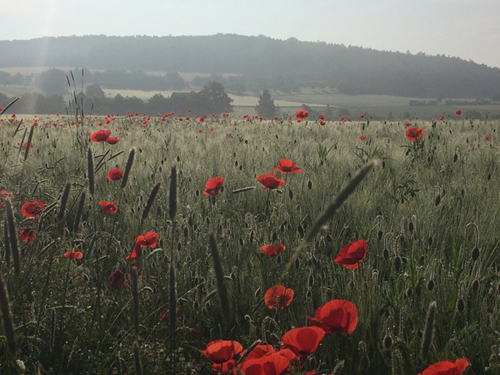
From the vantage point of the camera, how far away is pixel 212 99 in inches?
1960

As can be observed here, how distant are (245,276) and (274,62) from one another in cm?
13353

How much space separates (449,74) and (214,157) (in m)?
108

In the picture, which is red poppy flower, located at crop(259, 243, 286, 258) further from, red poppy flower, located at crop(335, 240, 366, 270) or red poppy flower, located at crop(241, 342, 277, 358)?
red poppy flower, located at crop(241, 342, 277, 358)

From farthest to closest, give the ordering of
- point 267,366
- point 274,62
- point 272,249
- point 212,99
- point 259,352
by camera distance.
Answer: point 274,62
point 212,99
point 272,249
point 259,352
point 267,366

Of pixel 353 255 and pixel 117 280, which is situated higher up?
pixel 353 255

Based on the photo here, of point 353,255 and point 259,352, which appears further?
point 353,255

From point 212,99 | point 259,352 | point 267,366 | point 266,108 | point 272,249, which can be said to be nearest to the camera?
point 267,366

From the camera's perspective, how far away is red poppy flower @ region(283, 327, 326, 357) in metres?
0.82

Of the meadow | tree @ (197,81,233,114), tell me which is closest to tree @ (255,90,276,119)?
tree @ (197,81,233,114)

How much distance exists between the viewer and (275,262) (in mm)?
1604

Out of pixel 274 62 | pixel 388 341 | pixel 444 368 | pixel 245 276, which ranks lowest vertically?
pixel 245 276

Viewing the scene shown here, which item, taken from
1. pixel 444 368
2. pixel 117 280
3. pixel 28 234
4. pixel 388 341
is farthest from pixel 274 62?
pixel 444 368

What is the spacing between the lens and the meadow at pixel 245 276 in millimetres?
934

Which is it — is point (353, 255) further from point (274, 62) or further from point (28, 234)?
point (274, 62)
